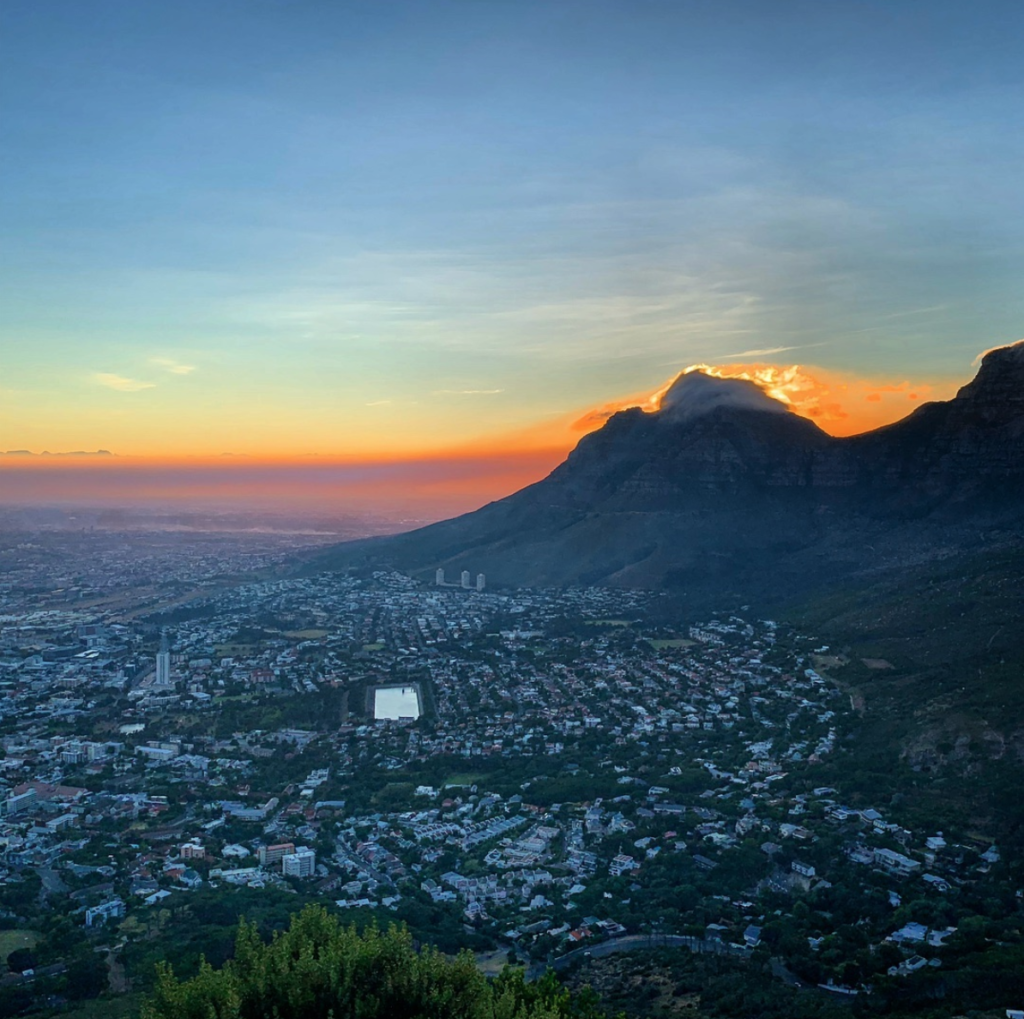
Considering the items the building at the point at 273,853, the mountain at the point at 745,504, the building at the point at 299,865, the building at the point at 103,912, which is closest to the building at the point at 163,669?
the building at the point at 273,853

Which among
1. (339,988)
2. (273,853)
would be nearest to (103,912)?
(273,853)

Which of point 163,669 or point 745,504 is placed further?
point 745,504

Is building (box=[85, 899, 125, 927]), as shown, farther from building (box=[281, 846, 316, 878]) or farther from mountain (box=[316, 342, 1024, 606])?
mountain (box=[316, 342, 1024, 606])

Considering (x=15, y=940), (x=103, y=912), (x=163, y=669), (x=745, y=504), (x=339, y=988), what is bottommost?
(x=15, y=940)

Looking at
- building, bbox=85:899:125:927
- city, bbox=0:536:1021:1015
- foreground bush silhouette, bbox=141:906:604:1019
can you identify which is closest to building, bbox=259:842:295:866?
city, bbox=0:536:1021:1015

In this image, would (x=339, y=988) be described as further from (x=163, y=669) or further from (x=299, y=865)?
(x=163, y=669)

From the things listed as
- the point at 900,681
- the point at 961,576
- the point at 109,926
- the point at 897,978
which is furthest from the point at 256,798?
the point at 961,576

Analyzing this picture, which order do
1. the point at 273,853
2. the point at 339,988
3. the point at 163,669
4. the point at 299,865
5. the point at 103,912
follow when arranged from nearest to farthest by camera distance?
the point at 339,988 < the point at 103,912 < the point at 299,865 < the point at 273,853 < the point at 163,669

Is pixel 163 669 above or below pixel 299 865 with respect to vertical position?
above
